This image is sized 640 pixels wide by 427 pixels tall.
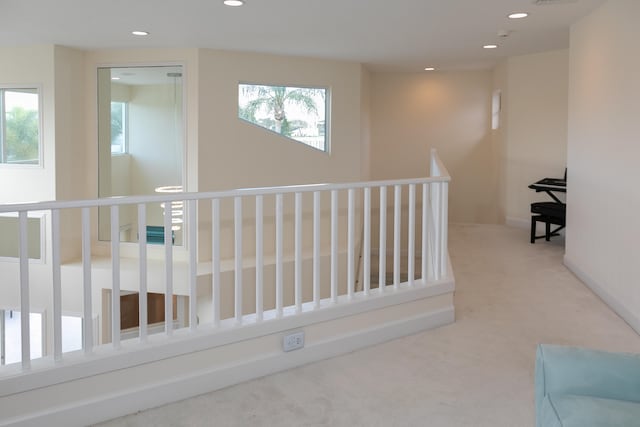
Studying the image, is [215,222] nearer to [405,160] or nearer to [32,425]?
[32,425]

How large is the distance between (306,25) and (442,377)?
3.50 metres

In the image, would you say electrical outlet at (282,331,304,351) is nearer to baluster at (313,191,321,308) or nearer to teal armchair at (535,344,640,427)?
baluster at (313,191,321,308)

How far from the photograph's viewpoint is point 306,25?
5.33 meters

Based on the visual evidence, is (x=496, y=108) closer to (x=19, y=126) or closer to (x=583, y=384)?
(x=19, y=126)

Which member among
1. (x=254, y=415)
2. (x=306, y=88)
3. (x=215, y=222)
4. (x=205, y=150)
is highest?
(x=306, y=88)

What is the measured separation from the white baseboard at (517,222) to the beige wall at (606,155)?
227cm

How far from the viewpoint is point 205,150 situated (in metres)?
6.80

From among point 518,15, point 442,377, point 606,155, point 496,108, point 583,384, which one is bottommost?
point 442,377

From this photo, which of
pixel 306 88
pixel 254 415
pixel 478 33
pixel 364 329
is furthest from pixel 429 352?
pixel 306 88

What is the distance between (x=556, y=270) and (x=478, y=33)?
7.88 feet

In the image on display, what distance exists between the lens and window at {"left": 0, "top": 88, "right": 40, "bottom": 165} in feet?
22.2

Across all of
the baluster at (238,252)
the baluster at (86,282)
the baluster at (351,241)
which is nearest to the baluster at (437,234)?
the baluster at (351,241)

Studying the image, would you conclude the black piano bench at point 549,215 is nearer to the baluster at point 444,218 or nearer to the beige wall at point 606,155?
the beige wall at point 606,155

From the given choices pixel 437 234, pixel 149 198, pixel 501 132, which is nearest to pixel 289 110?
pixel 501 132
